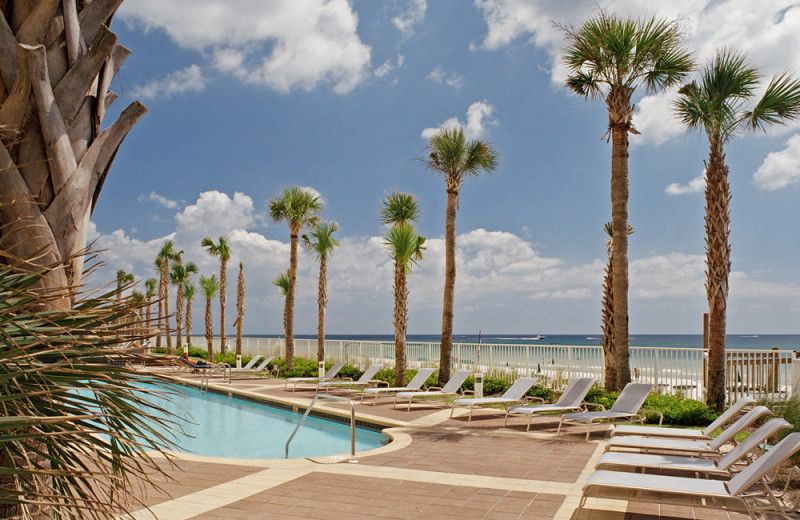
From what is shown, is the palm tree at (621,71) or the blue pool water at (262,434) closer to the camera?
the blue pool water at (262,434)

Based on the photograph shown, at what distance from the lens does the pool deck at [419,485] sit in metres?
5.30

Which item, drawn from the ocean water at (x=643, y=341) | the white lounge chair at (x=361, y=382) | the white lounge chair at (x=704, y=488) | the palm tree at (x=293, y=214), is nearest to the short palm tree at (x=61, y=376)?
the white lounge chair at (x=704, y=488)

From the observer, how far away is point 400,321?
55.1 ft

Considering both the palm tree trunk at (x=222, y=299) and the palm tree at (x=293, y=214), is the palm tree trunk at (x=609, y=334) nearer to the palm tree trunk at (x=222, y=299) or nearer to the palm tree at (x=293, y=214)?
the palm tree at (x=293, y=214)

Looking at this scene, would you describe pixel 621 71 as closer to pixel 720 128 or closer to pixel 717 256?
pixel 720 128

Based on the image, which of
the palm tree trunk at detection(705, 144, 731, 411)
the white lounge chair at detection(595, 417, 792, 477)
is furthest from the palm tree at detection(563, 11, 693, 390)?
the white lounge chair at detection(595, 417, 792, 477)

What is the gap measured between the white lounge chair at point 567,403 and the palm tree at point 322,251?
12496 millimetres

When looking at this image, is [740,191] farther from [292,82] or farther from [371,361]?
[371,361]

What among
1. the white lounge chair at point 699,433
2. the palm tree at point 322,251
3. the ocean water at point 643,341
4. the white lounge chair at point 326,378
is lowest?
the ocean water at point 643,341

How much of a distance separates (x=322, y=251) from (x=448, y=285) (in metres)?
7.79

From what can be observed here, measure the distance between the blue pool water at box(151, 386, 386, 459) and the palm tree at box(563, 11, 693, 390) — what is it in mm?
5907

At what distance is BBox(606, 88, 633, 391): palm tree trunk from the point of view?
12.1m

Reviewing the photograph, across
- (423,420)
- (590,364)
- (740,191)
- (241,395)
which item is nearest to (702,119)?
(740,191)

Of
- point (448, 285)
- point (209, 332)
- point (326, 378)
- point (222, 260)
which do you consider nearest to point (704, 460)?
point (448, 285)
